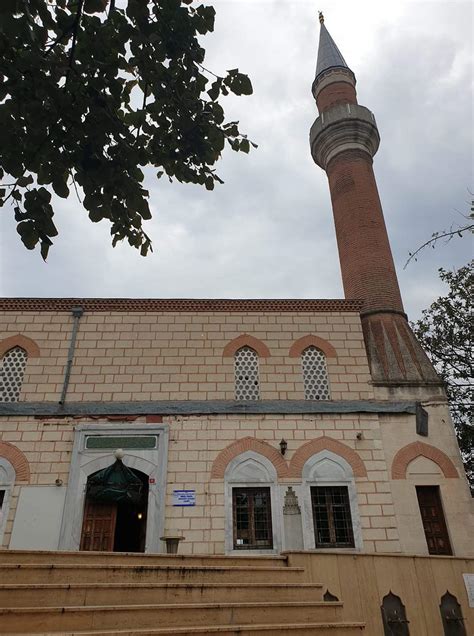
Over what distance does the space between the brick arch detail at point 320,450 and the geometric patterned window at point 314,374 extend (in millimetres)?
1016

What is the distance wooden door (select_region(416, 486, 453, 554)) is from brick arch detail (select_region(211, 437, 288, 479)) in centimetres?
292

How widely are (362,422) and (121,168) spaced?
8.45m

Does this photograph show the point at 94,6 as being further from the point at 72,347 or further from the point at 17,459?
the point at 17,459

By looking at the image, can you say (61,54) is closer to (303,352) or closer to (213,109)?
(213,109)

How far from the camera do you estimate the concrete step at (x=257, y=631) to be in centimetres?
378

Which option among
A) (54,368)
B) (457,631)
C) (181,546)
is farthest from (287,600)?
(54,368)

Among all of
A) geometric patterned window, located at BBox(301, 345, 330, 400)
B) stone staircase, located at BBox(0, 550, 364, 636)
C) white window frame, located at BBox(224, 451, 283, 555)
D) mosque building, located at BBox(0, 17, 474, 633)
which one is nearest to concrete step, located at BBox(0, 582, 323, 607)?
stone staircase, located at BBox(0, 550, 364, 636)

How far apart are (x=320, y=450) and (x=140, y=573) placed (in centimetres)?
600

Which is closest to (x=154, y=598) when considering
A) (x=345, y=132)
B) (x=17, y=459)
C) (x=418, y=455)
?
(x=17, y=459)

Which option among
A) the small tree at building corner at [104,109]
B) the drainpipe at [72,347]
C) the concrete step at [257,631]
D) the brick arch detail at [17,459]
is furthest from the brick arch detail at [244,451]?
the small tree at building corner at [104,109]

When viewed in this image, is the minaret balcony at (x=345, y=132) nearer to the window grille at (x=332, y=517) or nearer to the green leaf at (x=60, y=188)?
the window grille at (x=332, y=517)

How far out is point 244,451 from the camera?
1029 cm

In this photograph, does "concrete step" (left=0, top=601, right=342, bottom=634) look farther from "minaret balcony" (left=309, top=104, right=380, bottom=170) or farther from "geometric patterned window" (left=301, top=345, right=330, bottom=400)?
"minaret balcony" (left=309, top=104, right=380, bottom=170)

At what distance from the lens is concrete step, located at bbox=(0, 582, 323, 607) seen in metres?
4.31
